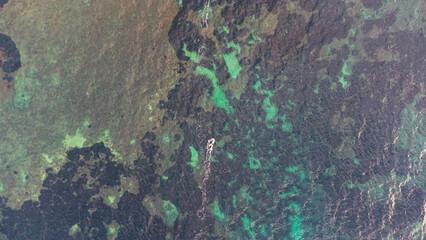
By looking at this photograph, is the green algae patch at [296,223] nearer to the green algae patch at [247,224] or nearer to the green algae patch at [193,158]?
the green algae patch at [247,224]

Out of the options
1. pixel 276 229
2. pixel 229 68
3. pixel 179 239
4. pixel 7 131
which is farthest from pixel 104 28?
pixel 276 229

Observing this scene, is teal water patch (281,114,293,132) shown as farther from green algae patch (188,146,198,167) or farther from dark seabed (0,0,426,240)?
green algae patch (188,146,198,167)

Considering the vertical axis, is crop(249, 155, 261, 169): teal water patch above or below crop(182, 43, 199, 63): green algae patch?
below

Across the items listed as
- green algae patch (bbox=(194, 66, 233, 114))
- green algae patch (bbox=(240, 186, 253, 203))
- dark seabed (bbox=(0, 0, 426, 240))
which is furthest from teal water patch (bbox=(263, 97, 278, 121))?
green algae patch (bbox=(240, 186, 253, 203))

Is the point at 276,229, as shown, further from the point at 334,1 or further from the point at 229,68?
the point at 334,1

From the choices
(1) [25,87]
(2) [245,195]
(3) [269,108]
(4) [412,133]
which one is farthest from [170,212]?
(4) [412,133]

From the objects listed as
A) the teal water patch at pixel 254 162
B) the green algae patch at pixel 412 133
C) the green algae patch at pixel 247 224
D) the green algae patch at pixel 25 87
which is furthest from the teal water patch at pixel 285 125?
the green algae patch at pixel 25 87
